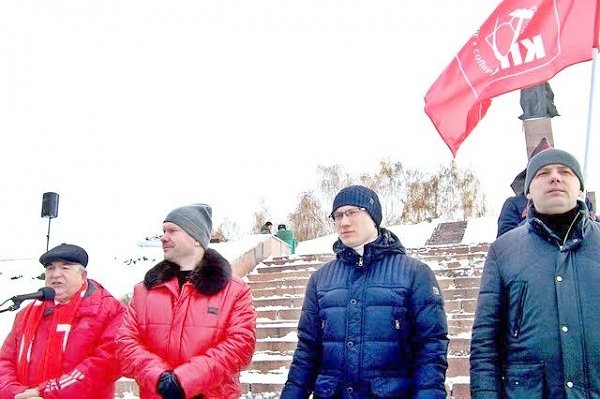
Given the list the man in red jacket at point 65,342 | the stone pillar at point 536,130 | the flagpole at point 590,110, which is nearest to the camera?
the man in red jacket at point 65,342

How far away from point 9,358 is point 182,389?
4.53ft

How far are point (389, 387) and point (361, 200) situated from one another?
3.22ft

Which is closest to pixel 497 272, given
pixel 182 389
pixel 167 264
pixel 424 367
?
pixel 424 367

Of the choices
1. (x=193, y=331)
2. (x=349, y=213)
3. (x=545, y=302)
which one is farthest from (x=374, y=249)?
(x=193, y=331)

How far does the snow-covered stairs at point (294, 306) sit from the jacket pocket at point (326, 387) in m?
2.86

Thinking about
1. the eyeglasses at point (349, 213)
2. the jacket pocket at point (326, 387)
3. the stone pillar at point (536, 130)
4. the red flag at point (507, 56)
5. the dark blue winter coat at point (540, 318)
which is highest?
the stone pillar at point (536, 130)

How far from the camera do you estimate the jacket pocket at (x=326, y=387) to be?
2793 millimetres

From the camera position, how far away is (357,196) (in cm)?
317

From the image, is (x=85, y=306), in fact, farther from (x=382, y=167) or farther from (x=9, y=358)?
(x=382, y=167)

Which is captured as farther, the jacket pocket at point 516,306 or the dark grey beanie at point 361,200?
the dark grey beanie at point 361,200

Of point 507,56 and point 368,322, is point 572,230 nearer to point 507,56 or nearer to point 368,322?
point 368,322

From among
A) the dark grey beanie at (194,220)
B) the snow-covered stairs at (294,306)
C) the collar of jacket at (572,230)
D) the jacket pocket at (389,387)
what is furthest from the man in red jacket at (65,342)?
the snow-covered stairs at (294,306)

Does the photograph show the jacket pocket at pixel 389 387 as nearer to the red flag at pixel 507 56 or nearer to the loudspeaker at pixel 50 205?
the red flag at pixel 507 56

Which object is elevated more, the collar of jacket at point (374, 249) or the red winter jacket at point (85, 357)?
the collar of jacket at point (374, 249)
